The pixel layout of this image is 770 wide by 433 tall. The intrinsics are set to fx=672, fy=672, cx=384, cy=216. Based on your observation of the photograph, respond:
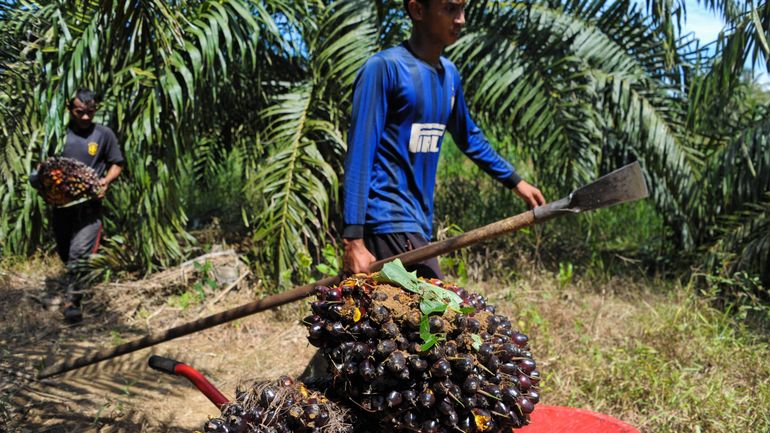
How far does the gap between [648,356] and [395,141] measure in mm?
2077

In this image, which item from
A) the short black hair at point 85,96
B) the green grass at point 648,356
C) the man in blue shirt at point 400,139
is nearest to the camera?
the man in blue shirt at point 400,139

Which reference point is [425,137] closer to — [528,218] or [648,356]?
[528,218]

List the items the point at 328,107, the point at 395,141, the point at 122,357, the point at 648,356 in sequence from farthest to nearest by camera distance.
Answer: the point at 328,107, the point at 122,357, the point at 648,356, the point at 395,141

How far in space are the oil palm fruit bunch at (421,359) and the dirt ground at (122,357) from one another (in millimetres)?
1806

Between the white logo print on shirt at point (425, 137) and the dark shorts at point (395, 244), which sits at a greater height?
the white logo print on shirt at point (425, 137)

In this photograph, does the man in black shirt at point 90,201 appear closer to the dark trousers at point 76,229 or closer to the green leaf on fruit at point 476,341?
the dark trousers at point 76,229

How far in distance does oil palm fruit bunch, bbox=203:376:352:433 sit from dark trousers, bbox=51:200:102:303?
359cm

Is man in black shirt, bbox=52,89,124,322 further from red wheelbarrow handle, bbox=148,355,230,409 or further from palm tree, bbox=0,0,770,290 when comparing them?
red wheelbarrow handle, bbox=148,355,230,409

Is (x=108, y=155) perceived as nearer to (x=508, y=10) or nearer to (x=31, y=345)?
(x=31, y=345)

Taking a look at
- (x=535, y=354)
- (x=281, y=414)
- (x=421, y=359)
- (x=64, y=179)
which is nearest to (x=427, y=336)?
(x=421, y=359)

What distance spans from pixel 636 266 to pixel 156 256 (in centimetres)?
389

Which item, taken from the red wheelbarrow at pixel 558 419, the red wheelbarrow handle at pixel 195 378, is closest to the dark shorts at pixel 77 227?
the red wheelbarrow handle at pixel 195 378

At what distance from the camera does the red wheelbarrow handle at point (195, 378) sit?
6.41 feet

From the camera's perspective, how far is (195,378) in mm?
1991
